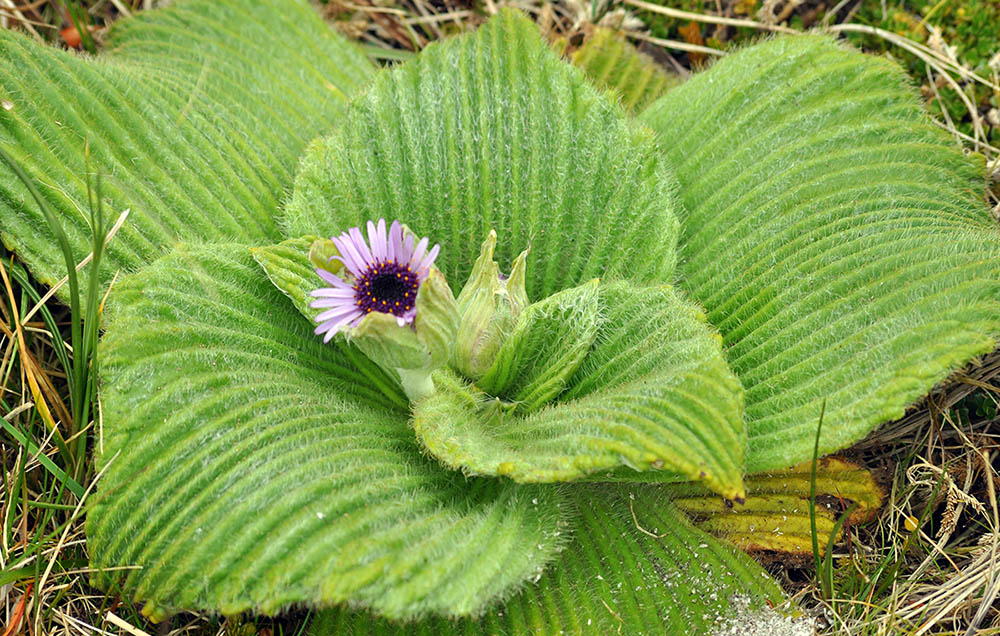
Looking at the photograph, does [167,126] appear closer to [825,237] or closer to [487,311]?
[487,311]

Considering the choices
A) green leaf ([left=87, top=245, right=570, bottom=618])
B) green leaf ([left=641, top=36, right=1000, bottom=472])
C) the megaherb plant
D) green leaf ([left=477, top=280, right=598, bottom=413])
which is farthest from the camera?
green leaf ([left=477, top=280, right=598, bottom=413])

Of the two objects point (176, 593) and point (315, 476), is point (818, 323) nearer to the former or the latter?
point (315, 476)

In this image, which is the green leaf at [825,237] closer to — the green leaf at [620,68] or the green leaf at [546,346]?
the green leaf at [546,346]

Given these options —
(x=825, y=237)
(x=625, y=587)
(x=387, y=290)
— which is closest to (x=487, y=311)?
(x=387, y=290)

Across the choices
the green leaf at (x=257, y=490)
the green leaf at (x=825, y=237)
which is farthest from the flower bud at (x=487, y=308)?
the green leaf at (x=825, y=237)

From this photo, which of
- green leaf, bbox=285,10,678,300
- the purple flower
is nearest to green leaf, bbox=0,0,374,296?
green leaf, bbox=285,10,678,300

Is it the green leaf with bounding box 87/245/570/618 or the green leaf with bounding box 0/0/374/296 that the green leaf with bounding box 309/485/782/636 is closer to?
the green leaf with bounding box 87/245/570/618

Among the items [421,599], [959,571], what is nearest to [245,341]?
[421,599]
